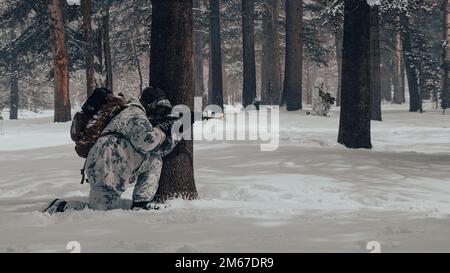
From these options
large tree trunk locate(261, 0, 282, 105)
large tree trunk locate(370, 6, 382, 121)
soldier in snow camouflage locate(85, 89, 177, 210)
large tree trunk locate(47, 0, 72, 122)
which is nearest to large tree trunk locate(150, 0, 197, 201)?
soldier in snow camouflage locate(85, 89, 177, 210)

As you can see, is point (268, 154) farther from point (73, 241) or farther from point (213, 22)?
point (213, 22)

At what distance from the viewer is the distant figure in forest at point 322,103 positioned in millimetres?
19969

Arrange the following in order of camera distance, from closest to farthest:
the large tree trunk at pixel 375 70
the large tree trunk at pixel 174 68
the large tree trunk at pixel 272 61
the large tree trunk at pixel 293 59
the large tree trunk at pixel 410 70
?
the large tree trunk at pixel 174 68 < the large tree trunk at pixel 375 70 < the large tree trunk at pixel 293 59 < the large tree trunk at pixel 410 70 < the large tree trunk at pixel 272 61

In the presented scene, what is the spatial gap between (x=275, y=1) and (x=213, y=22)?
197 inches

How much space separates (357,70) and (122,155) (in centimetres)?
→ 675

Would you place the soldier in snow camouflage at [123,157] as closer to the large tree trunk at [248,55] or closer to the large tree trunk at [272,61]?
the large tree trunk at [248,55]

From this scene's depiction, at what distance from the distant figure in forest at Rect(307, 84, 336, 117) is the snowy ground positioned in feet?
29.8

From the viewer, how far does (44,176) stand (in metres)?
7.91

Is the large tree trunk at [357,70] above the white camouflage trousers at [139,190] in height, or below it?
above

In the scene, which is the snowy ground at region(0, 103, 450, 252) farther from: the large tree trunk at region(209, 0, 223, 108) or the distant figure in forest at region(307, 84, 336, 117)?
the large tree trunk at region(209, 0, 223, 108)

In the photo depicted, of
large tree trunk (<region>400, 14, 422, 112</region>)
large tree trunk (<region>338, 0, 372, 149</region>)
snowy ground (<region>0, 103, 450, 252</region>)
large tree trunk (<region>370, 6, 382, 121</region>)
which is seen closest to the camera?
snowy ground (<region>0, 103, 450, 252</region>)

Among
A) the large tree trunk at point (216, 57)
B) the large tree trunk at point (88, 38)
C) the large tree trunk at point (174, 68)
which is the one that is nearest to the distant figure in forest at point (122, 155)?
the large tree trunk at point (174, 68)

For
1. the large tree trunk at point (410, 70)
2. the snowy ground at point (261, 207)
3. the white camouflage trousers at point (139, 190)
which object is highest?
the large tree trunk at point (410, 70)

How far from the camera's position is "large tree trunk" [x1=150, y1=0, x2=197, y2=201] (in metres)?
5.97
